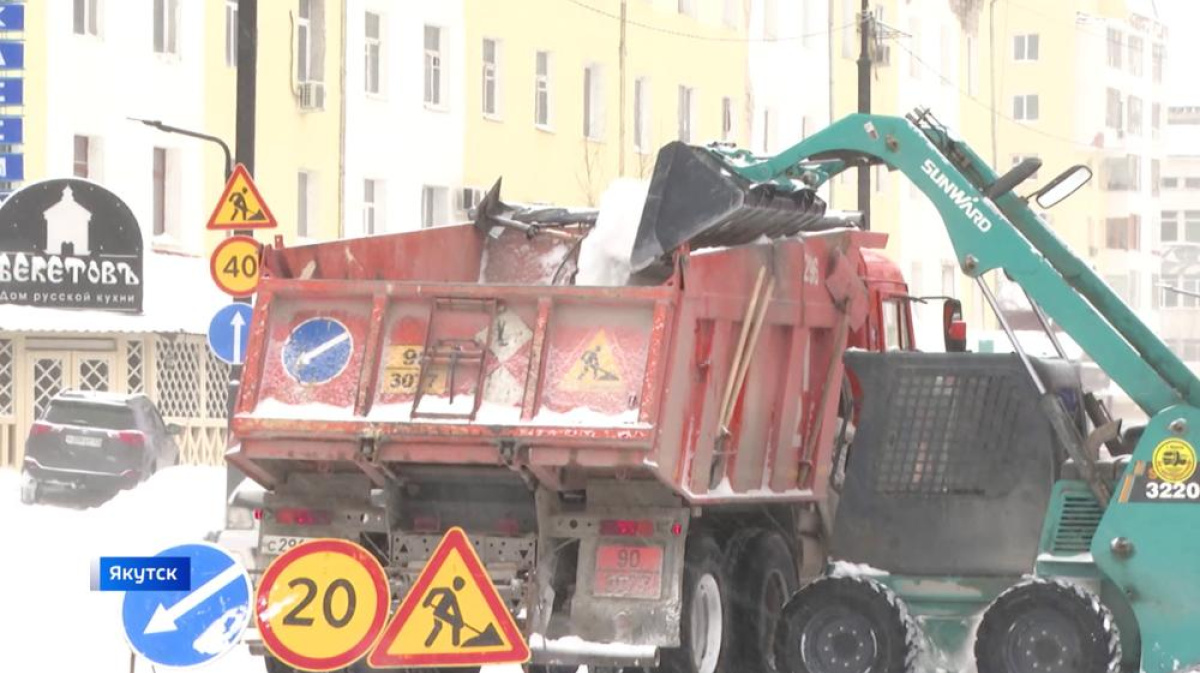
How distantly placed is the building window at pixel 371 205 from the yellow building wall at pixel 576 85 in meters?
2.04

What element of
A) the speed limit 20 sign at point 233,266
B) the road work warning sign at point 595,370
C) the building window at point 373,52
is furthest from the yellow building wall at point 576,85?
the road work warning sign at point 595,370

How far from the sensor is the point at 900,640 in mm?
14086

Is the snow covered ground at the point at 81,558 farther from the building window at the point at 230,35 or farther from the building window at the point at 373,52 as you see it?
the building window at the point at 373,52

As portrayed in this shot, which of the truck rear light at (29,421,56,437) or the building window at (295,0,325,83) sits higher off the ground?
the building window at (295,0,325,83)

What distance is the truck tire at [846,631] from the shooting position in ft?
46.3

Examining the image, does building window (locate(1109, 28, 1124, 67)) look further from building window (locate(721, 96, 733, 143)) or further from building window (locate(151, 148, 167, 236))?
building window (locate(151, 148, 167, 236))

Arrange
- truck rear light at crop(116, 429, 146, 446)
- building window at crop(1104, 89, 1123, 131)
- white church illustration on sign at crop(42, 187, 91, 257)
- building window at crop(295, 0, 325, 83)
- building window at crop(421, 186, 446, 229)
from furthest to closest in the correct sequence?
building window at crop(1104, 89, 1123, 131)
building window at crop(421, 186, 446, 229)
building window at crop(295, 0, 325, 83)
white church illustration on sign at crop(42, 187, 91, 257)
truck rear light at crop(116, 429, 146, 446)

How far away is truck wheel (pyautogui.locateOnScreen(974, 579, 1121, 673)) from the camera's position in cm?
1359

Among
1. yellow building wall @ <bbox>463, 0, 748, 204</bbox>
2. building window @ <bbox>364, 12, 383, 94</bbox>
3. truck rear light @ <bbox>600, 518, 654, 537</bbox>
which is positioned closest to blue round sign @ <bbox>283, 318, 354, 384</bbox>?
truck rear light @ <bbox>600, 518, 654, 537</bbox>

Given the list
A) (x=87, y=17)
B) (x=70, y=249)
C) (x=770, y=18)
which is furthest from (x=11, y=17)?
(x=770, y=18)

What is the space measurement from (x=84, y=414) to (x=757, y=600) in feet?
67.4

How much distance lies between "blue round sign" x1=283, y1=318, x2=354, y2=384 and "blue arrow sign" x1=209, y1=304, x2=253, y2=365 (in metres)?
10.0

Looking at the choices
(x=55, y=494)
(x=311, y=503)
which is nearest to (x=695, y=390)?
(x=311, y=503)

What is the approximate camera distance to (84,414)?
34.0 m
